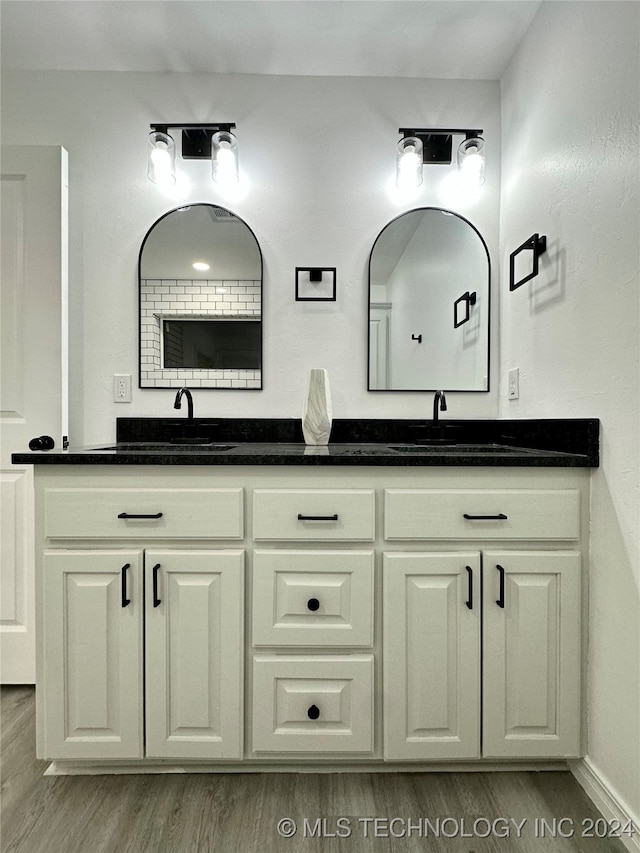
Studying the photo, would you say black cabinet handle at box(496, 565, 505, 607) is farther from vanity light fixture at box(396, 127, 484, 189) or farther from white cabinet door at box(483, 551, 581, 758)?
vanity light fixture at box(396, 127, 484, 189)

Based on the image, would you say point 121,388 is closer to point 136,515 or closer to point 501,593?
point 136,515

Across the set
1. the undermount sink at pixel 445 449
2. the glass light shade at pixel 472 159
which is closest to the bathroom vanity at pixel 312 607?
the undermount sink at pixel 445 449

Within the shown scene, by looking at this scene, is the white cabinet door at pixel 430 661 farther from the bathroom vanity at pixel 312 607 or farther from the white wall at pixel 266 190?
the white wall at pixel 266 190

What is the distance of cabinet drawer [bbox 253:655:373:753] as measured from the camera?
1341 mm

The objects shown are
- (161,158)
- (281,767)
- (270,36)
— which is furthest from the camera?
(161,158)

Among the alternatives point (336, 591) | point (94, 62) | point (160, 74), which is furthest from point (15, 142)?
point (336, 591)

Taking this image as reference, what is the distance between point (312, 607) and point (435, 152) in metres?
1.83

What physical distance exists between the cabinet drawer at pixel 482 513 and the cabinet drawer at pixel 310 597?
6.2 inches

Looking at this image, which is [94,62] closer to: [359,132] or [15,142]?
[15,142]

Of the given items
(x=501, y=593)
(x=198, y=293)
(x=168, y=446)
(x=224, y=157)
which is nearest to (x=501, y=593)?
(x=501, y=593)

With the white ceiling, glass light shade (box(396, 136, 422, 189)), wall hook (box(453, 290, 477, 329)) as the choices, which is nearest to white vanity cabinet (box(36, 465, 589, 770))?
wall hook (box(453, 290, 477, 329))

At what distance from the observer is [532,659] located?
4.40 ft

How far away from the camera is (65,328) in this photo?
1.93 meters

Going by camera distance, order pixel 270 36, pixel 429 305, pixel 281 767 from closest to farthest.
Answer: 1. pixel 281 767
2. pixel 270 36
3. pixel 429 305
